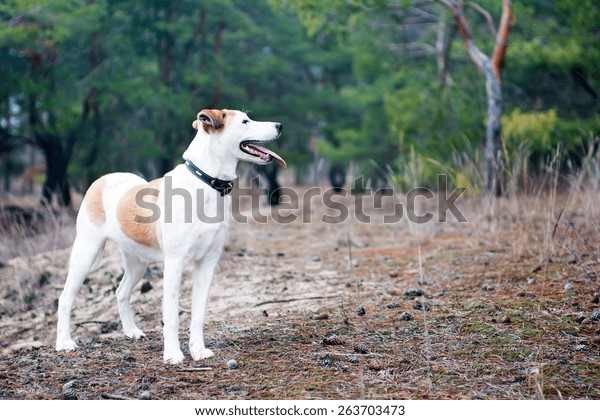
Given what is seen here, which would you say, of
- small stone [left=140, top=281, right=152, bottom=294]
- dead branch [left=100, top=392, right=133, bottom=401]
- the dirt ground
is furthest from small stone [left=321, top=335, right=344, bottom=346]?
small stone [left=140, top=281, right=152, bottom=294]

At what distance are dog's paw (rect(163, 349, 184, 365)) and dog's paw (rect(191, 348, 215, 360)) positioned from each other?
81 millimetres

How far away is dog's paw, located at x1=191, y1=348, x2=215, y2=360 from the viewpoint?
3.98m

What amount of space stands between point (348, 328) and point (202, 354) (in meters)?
1.10

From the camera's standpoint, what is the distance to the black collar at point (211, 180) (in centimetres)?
395

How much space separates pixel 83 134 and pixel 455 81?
10.1 m

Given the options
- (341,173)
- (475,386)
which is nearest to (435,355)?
(475,386)

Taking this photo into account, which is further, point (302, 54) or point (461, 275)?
point (302, 54)

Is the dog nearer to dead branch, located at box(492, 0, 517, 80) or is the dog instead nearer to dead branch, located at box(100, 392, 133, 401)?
dead branch, located at box(100, 392, 133, 401)

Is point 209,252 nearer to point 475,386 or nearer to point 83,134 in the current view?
point 475,386

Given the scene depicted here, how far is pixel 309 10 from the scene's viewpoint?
1395 cm

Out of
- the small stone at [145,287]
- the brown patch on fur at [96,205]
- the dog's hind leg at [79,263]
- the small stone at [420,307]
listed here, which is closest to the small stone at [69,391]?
the dog's hind leg at [79,263]

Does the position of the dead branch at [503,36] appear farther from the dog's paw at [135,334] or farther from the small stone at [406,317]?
the dog's paw at [135,334]

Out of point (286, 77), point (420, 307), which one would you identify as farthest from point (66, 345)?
point (286, 77)

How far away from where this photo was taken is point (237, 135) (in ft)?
13.0
